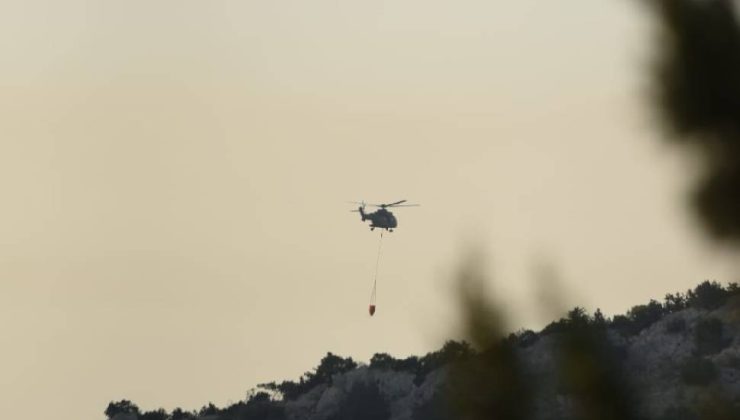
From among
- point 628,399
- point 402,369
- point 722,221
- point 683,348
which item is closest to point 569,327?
point 628,399

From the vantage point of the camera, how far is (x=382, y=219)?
149m

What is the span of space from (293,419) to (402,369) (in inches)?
346

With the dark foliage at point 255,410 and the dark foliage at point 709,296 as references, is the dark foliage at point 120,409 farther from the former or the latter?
the dark foliage at point 709,296

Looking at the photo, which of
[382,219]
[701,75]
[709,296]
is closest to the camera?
[701,75]

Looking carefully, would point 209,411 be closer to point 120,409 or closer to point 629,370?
point 120,409

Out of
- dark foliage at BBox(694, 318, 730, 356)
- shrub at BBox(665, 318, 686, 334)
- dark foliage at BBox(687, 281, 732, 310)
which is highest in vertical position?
dark foliage at BBox(687, 281, 732, 310)

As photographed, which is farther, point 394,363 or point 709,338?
point 394,363

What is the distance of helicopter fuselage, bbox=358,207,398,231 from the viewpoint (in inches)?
5851

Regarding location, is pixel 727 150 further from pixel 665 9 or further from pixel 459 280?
pixel 459 280

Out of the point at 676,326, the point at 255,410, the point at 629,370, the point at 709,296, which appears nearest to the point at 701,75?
the point at 629,370

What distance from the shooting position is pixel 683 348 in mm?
156500

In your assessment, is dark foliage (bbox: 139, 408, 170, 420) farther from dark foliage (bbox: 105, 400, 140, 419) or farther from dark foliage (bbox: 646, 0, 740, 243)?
dark foliage (bbox: 646, 0, 740, 243)

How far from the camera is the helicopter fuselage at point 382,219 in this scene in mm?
148625

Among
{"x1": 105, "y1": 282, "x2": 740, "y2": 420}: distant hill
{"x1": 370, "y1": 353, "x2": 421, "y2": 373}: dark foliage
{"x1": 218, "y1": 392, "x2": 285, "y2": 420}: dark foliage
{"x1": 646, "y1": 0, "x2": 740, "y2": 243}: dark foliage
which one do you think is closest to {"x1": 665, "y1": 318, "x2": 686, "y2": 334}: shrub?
{"x1": 105, "y1": 282, "x2": 740, "y2": 420}: distant hill
